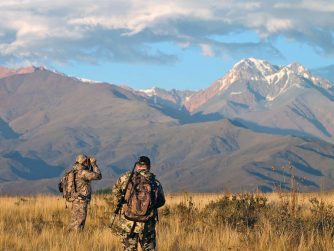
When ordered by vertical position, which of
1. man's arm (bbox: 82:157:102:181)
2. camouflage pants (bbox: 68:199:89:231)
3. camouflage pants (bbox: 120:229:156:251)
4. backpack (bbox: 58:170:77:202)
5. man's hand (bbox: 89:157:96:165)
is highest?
man's hand (bbox: 89:157:96:165)

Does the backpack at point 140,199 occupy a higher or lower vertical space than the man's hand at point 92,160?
lower

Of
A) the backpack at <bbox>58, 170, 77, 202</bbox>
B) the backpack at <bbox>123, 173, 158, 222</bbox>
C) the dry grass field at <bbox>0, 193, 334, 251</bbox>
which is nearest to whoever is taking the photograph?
the backpack at <bbox>123, 173, 158, 222</bbox>

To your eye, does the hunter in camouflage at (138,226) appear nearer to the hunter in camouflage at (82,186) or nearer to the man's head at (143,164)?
the man's head at (143,164)

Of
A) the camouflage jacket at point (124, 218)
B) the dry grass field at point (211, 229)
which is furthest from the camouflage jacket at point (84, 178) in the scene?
the camouflage jacket at point (124, 218)

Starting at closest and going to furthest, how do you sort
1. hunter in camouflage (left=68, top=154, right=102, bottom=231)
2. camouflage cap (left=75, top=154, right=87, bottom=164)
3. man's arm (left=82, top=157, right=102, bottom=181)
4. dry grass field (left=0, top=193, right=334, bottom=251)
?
dry grass field (left=0, top=193, right=334, bottom=251) < man's arm (left=82, top=157, right=102, bottom=181) < hunter in camouflage (left=68, top=154, right=102, bottom=231) < camouflage cap (left=75, top=154, right=87, bottom=164)

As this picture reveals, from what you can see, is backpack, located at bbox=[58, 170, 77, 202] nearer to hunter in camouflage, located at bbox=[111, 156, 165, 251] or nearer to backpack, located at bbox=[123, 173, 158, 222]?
hunter in camouflage, located at bbox=[111, 156, 165, 251]

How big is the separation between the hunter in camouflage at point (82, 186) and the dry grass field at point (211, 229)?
27 centimetres

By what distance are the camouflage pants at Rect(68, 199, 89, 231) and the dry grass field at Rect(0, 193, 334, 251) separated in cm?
19

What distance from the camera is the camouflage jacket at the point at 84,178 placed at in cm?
1432

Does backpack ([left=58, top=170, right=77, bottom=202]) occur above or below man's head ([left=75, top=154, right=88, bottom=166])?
below

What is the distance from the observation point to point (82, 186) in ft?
49.0

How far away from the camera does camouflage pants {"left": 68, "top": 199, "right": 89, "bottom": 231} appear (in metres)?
14.4

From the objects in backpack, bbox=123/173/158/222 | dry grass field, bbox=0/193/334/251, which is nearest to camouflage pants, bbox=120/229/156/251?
backpack, bbox=123/173/158/222

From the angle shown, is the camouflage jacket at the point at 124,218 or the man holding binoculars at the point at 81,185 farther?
the man holding binoculars at the point at 81,185
